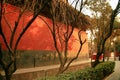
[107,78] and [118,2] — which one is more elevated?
[118,2]

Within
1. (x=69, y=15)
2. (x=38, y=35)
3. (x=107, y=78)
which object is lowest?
(x=107, y=78)

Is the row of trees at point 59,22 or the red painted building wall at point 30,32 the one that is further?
the red painted building wall at point 30,32

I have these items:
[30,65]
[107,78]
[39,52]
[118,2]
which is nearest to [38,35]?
[39,52]

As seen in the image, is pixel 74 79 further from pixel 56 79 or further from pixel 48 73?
pixel 48 73

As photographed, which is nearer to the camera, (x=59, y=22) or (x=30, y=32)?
(x=59, y=22)

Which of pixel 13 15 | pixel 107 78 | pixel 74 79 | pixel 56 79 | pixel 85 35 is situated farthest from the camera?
pixel 85 35

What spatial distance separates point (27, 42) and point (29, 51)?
694 mm

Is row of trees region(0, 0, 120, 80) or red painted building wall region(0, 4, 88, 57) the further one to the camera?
red painted building wall region(0, 4, 88, 57)

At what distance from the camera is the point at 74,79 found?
9453 millimetres

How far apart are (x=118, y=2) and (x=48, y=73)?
21.3 feet

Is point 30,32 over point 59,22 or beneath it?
beneath

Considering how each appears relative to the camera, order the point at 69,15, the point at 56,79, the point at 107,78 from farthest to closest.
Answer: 1. the point at 107,78
2. the point at 69,15
3. the point at 56,79

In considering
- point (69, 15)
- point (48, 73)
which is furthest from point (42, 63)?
point (69, 15)

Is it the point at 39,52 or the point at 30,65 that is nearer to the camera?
the point at 30,65
